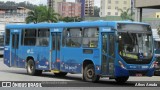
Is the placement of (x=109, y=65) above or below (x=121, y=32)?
below

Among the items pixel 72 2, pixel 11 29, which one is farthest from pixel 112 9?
pixel 11 29

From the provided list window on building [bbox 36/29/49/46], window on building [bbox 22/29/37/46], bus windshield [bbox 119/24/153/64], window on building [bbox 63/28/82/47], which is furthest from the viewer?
window on building [bbox 22/29/37/46]

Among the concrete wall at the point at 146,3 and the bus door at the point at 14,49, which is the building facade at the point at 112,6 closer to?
the concrete wall at the point at 146,3

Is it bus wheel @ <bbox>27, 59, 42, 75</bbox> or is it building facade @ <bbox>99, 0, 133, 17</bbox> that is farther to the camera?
building facade @ <bbox>99, 0, 133, 17</bbox>

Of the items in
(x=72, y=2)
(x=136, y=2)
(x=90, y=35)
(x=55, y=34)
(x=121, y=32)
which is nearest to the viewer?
(x=121, y=32)

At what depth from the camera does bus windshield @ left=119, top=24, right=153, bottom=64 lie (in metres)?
18.7

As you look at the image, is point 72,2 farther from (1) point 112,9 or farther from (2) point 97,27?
(2) point 97,27

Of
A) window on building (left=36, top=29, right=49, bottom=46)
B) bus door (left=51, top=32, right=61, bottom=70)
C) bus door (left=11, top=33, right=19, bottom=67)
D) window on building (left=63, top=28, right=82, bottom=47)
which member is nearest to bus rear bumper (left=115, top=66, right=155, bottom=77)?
window on building (left=63, top=28, right=82, bottom=47)

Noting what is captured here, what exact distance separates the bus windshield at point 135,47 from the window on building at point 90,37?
144 cm

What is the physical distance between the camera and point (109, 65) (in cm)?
1909

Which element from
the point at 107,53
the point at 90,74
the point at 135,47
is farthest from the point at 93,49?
the point at 135,47

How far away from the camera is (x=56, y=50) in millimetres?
22547

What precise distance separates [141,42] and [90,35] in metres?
2.33

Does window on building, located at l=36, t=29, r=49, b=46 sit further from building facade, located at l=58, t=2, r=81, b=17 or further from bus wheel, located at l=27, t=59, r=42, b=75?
building facade, located at l=58, t=2, r=81, b=17
